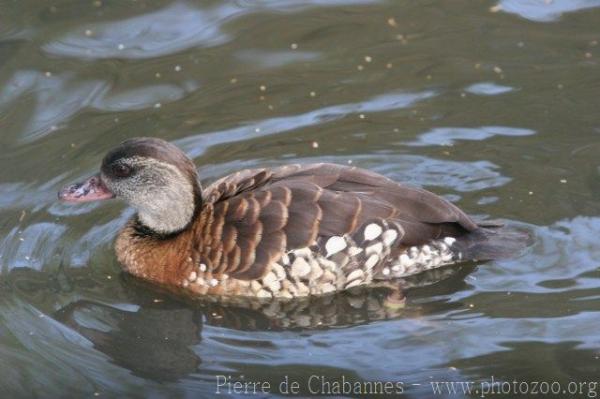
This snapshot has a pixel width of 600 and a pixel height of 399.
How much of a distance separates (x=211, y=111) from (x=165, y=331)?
2603 millimetres

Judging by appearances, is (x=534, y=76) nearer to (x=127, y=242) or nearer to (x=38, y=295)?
(x=127, y=242)

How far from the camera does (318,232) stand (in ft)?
22.4

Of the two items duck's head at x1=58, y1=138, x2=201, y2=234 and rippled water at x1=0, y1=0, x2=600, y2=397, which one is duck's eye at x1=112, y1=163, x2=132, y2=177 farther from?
rippled water at x1=0, y1=0, x2=600, y2=397

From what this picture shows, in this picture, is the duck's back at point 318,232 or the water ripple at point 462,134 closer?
the duck's back at point 318,232

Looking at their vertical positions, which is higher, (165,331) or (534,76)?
(534,76)

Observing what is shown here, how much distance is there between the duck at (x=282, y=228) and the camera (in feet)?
22.5

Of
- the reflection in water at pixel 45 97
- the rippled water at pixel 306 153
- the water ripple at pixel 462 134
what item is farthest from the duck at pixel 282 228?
the reflection in water at pixel 45 97

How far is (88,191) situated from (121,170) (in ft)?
0.98

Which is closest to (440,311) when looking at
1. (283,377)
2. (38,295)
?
(283,377)

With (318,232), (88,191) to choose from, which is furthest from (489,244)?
(88,191)

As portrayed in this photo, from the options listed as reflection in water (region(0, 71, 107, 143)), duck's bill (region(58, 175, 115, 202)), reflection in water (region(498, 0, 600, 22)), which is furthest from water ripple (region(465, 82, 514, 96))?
duck's bill (region(58, 175, 115, 202))

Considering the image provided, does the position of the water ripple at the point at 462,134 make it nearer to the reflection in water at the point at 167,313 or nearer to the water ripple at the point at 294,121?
the water ripple at the point at 294,121

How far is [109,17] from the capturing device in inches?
398

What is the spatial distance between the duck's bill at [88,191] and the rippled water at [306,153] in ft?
1.38
